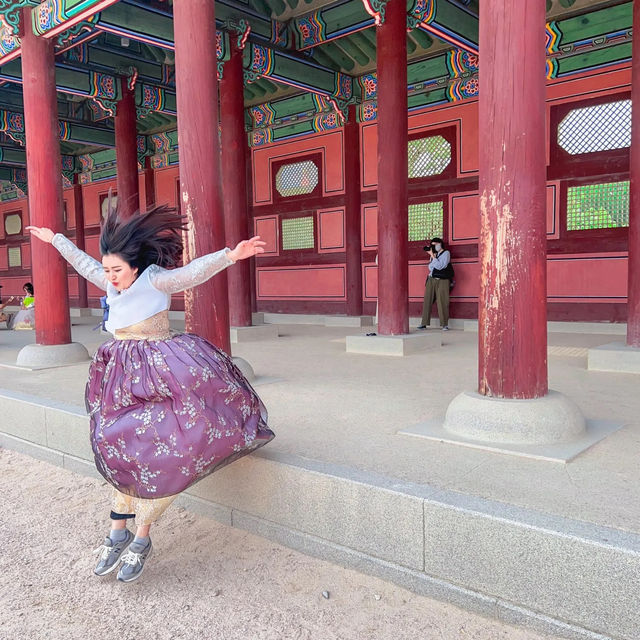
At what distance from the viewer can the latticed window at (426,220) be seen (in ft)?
30.8

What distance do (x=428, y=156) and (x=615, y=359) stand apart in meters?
5.31

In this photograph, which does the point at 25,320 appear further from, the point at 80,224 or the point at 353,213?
the point at 353,213

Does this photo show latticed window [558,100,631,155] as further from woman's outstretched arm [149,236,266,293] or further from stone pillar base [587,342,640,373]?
woman's outstretched arm [149,236,266,293]

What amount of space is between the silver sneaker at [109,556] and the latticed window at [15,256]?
54.5 feet

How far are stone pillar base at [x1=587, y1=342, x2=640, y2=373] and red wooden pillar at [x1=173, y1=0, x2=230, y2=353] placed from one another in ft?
11.3

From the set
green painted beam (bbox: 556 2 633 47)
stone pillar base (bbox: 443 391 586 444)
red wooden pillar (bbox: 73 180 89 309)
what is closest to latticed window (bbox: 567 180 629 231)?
green painted beam (bbox: 556 2 633 47)

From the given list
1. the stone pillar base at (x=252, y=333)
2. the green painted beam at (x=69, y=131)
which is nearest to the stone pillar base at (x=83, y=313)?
the green painted beam at (x=69, y=131)

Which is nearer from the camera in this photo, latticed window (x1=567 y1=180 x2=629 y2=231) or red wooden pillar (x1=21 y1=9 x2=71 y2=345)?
red wooden pillar (x1=21 y1=9 x2=71 y2=345)

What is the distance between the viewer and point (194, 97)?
438 centimetres

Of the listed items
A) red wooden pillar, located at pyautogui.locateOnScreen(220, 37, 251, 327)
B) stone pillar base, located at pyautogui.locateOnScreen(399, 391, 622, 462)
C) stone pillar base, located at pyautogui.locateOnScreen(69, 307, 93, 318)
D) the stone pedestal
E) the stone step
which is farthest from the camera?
stone pillar base, located at pyautogui.locateOnScreen(69, 307, 93, 318)

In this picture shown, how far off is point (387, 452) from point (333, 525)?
519mm

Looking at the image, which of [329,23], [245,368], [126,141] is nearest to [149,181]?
[126,141]

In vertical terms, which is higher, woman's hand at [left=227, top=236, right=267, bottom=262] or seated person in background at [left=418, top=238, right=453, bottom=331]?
woman's hand at [left=227, top=236, right=267, bottom=262]

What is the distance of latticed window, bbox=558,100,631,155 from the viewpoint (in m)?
7.66
